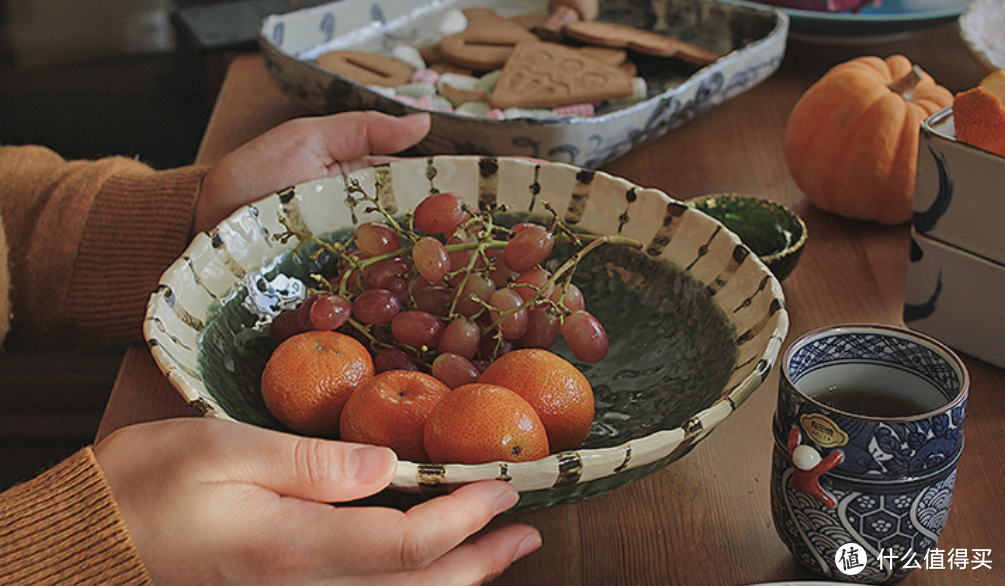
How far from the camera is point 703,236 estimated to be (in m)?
0.81

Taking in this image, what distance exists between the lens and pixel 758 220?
3.34 feet

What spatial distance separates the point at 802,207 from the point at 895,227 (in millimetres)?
111

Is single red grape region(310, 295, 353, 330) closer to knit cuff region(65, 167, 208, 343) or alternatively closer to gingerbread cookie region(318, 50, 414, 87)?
knit cuff region(65, 167, 208, 343)

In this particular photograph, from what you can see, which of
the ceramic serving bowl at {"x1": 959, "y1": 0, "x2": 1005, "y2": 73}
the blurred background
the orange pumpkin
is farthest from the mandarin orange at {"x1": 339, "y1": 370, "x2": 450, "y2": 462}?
the blurred background

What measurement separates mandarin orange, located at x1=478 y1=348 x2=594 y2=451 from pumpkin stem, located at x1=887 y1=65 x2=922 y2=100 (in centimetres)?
66

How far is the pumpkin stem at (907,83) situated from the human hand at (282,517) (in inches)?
31.7

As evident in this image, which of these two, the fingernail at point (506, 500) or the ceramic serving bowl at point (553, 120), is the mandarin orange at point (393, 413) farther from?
the ceramic serving bowl at point (553, 120)

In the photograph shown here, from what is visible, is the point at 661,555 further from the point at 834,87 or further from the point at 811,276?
the point at 834,87

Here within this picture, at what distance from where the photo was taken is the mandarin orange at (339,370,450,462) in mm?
635

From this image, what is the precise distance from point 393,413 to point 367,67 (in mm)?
909

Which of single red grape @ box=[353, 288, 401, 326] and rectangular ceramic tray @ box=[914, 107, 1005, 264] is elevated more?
rectangular ceramic tray @ box=[914, 107, 1005, 264]

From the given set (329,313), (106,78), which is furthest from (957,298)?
(106,78)

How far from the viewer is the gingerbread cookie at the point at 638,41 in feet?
4.72

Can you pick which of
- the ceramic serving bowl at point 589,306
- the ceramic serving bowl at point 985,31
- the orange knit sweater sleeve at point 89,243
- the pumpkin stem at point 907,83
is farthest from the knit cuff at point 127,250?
the ceramic serving bowl at point 985,31
